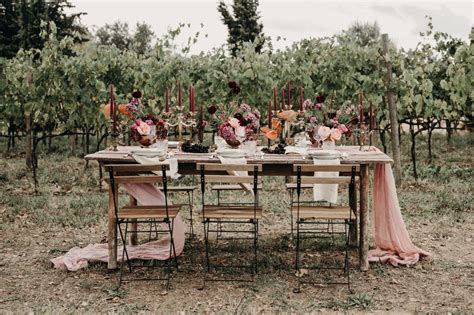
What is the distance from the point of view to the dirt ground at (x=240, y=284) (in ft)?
13.1

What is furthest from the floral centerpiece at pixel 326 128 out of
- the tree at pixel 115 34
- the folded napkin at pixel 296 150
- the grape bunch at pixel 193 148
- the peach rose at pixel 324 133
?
the tree at pixel 115 34

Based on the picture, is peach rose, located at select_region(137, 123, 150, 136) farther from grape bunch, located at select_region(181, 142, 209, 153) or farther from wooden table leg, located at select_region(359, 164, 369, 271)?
wooden table leg, located at select_region(359, 164, 369, 271)

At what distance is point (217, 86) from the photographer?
9.03 m

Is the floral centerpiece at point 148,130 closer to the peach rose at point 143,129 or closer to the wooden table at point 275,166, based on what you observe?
the peach rose at point 143,129

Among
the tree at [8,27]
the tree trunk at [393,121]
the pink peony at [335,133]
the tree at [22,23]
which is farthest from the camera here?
the tree at [8,27]

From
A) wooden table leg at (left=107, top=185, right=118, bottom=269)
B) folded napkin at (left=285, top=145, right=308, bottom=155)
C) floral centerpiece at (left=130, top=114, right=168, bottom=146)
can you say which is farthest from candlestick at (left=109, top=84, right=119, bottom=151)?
folded napkin at (left=285, top=145, right=308, bottom=155)

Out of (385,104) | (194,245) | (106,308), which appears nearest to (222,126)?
(194,245)

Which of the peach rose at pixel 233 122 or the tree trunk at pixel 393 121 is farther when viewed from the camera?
the tree trunk at pixel 393 121

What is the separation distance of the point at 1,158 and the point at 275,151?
903cm

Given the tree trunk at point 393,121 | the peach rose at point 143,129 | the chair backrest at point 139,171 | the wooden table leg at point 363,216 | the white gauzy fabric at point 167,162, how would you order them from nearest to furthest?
1. the chair backrest at point 139,171
2. the white gauzy fabric at point 167,162
3. the wooden table leg at point 363,216
4. the peach rose at point 143,129
5. the tree trunk at point 393,121

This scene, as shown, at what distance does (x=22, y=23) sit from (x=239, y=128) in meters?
16.9

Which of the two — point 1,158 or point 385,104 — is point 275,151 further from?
point 1,158

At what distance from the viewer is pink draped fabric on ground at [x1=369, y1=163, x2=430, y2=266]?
484 cm

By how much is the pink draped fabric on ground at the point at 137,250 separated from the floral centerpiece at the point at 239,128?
0.75 m
